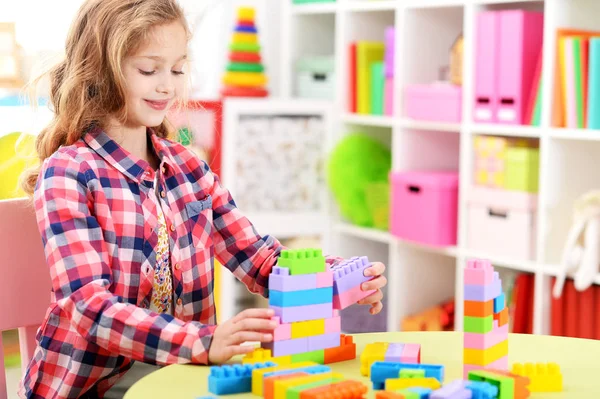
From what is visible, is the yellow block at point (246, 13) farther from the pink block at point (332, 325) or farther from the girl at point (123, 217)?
the pink block at point (332, 325)

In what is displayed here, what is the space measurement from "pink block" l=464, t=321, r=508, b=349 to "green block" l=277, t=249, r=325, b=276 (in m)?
0.21

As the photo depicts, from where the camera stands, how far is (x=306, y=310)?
4.03 ft

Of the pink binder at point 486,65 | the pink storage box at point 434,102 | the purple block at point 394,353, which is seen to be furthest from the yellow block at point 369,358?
the pink storage box at point 434,102

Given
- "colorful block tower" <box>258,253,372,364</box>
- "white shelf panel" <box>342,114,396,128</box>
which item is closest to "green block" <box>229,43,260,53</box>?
"white shelf panel" <box>342,114,396,128</box>

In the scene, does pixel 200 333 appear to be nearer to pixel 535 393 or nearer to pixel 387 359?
pixel 387 359

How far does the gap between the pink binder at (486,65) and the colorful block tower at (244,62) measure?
91 centimetres

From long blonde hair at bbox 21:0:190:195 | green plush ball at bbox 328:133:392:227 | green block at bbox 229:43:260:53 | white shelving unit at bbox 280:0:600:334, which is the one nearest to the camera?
long blonde hair at bbox 21:0:190:195

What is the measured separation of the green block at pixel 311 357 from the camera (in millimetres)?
1226

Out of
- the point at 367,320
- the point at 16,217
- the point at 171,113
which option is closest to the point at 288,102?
the point at 367,320

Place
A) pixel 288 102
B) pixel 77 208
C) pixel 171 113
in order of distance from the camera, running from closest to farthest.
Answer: pixel 77 208
pixel 171 113
pixel 288 102

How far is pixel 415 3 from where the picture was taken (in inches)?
123

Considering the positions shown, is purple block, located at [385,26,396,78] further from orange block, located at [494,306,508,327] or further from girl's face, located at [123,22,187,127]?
orange block, located at [494,306,508,327]

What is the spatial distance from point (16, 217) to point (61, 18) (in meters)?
2.12

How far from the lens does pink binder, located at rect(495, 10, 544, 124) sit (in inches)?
108
